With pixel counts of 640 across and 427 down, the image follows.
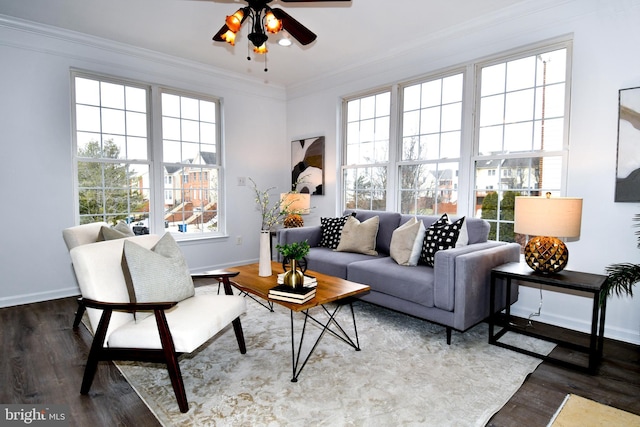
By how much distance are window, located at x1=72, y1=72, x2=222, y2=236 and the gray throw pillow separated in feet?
8.29

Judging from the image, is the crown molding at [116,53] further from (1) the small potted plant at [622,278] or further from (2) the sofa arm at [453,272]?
(1) the small potted plant at [622,278]

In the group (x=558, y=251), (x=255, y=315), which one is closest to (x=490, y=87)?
(x=558, y=251)

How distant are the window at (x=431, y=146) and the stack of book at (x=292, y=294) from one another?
2.24 m

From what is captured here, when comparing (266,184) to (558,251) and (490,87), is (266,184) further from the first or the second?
(558,251)

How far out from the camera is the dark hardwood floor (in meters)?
1.87

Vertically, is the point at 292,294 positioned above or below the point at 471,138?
below

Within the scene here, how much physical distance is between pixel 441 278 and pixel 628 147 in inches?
69.5

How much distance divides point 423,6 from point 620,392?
3.28m

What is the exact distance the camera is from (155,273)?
2.06 meters

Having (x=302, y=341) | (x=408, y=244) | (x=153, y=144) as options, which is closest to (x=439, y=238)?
(x=408, y=244)

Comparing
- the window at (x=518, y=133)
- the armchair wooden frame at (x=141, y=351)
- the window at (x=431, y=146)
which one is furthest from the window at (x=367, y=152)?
the armchair wooden frame at (x=141, y=351)

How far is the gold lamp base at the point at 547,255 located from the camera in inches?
100

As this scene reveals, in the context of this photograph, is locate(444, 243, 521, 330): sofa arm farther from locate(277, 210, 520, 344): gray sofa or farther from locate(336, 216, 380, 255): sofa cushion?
locate(336, 216, 380, 255): sofa cushion

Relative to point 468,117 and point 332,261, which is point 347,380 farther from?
point 468,117
